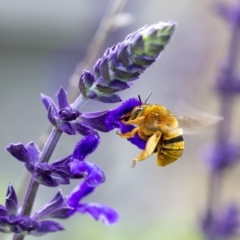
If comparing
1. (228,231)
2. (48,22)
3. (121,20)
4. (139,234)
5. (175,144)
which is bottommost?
(139,234)

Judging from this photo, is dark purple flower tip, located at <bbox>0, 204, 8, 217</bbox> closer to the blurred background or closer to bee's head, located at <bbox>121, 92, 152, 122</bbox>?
bee's head, located at <bbox>121, 92, 152, 122</bbox>

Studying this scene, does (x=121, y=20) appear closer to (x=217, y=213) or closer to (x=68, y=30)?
(x=217, y=213)

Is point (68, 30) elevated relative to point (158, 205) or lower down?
elevated

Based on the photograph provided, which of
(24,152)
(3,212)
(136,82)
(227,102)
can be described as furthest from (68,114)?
(136,82)

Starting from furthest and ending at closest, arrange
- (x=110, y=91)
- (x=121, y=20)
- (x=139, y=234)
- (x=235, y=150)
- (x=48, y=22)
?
(x=48, y=22) → (x=139, y=234) → (x=235, y=150) → (x=121, y=20) → (x=110, y=91)

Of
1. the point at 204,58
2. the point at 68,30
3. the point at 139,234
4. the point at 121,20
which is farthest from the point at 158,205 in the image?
the point at 121,20

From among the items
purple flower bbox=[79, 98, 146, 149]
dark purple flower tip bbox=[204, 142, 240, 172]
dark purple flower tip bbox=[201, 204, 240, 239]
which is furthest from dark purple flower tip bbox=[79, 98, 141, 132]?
dark purple flower tip bbox=[204, 142, 240, 172]

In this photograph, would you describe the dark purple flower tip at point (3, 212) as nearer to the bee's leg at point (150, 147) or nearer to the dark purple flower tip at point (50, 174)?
the dark purple flower tip at point (50, 174)
